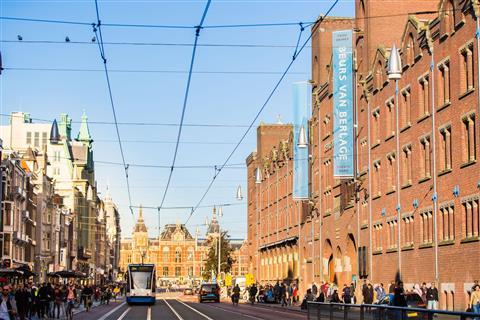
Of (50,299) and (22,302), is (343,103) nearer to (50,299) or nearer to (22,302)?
(50,299)

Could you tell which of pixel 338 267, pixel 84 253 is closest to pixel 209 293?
pixel 338 267

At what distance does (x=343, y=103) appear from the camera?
6494 centimetres

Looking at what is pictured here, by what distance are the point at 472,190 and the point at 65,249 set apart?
83.2 metres

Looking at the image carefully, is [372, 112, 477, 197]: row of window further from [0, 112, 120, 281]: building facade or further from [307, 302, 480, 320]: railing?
[0, 112, 120, 281]: building facade

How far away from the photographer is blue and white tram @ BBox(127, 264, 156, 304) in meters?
77.4

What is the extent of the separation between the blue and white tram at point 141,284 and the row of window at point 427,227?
77.3 feet

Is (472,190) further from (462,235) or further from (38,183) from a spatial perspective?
(38,183)

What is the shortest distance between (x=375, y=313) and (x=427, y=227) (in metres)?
28.6

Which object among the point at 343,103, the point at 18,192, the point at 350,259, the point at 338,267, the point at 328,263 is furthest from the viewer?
the point at 18,192

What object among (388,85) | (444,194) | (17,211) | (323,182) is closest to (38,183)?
(17,211)

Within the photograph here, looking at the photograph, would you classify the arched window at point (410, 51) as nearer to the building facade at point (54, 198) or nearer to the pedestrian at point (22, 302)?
the building facade at point (54, 198)

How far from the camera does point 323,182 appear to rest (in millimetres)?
76812

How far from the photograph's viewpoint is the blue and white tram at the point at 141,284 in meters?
77.4

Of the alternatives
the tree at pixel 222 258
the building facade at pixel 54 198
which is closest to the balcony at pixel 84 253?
the building facade at pixel 54 198
